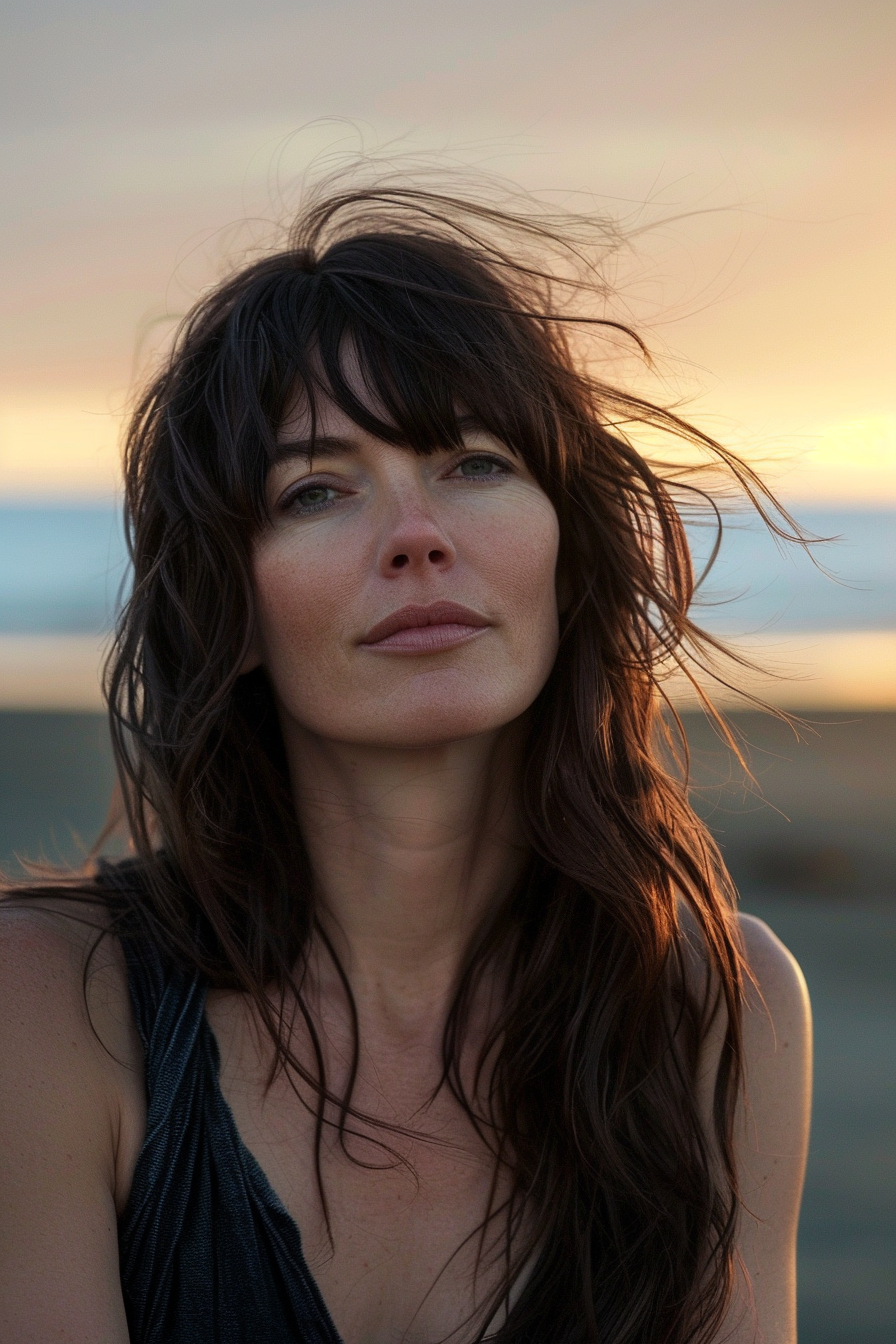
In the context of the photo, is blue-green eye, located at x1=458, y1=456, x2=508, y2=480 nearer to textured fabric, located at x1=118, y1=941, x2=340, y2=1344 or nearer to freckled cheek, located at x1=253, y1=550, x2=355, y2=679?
freckled cheek, located at x1=253, y1=550, x2=355, y2=679

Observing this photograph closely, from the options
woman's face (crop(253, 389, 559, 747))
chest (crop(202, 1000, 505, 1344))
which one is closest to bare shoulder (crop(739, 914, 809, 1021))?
chest (crop(202, 1000, 505, 1344))

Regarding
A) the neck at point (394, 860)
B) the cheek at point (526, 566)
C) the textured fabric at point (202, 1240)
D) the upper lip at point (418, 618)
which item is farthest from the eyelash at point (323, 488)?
the textured fabric at point (202, 1240)

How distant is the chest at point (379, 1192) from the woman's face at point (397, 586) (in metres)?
0.63

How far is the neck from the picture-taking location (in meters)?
2.49

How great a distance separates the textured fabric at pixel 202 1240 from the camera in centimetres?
216

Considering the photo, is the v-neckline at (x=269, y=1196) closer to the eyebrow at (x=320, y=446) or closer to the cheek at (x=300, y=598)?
the cheek at (x=300, y=598)

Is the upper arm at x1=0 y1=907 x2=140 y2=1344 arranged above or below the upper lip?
below

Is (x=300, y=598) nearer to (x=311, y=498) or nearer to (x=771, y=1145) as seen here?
(x=311, y=498)

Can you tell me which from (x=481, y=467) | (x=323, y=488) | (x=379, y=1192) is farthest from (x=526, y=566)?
(x=379, y=1192)

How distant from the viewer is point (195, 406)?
2518mm

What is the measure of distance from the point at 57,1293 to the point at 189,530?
1.28 m

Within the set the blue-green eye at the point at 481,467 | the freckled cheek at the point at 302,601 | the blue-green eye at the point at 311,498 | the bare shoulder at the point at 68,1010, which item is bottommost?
the bare shoulder at the point at 68,1010

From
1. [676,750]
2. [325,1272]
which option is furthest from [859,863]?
[325,1272]

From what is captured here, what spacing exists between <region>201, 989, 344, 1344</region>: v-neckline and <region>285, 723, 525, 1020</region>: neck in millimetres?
341
